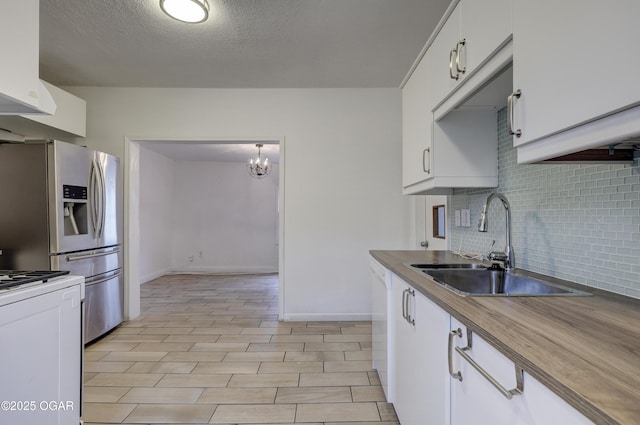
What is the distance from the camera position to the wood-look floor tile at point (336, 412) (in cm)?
182

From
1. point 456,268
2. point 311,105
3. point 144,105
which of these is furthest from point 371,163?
point 144,105

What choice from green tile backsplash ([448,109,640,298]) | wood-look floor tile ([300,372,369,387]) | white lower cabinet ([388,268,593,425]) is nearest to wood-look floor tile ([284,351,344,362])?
wood-look floor tile ([300,372,369,387])

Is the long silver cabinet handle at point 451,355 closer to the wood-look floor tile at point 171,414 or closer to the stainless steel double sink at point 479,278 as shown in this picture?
the stainless steel double sink at point 479,278

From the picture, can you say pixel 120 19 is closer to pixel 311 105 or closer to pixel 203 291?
pixel 311 105

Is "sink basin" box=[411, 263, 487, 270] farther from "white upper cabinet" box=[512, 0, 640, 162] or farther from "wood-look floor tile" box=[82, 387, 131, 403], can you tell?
"wood-look floor tile" box=[82, 387, 131, 403]

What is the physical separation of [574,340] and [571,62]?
0.70 m

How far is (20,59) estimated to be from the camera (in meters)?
1.21

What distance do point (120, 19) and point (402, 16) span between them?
200cm

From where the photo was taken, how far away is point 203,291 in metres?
4.91

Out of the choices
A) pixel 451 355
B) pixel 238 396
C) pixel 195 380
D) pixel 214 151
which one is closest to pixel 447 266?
pixel 451 355

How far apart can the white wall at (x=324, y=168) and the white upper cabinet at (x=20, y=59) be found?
221cm

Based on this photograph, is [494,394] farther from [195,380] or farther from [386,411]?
[195,380]

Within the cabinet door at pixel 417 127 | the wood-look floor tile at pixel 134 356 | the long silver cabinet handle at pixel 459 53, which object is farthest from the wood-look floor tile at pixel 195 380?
the long silver cabinet handle at pixel 459 53

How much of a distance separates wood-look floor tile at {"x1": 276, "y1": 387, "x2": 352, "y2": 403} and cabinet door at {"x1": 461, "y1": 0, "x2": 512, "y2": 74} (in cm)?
195
